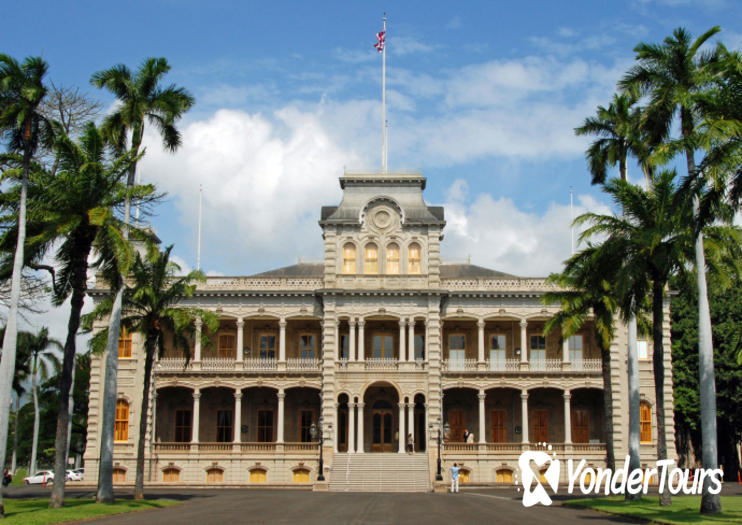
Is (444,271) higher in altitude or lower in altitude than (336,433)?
higher

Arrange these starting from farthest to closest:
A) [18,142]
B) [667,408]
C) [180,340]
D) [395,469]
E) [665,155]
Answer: [667,408] → [395,469] → [180,340] → [18,142] → [665,155]

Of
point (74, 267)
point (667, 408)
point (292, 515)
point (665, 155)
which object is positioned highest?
point (665, 155)

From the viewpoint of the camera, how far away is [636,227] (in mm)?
30797

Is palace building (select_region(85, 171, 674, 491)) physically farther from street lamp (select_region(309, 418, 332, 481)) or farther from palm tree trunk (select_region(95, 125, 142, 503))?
palm tree trunk (select_region(95, 125, 142, 503))

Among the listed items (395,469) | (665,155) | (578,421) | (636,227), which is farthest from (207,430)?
(665,155)

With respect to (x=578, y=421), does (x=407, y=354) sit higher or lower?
higher

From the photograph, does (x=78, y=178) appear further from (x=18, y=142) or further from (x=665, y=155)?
(x=665, y=155)

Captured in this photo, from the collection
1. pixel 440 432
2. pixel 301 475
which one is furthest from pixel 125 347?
pixel 440 432

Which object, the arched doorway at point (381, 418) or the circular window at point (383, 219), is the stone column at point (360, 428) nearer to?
the arched doorway at point (381, 418)

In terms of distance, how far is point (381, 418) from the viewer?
5216 cm

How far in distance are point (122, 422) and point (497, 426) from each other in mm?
22328

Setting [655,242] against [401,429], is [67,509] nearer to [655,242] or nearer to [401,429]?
[655,242]

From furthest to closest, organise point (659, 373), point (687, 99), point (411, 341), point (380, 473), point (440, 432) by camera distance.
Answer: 1. point (411, 341)
2. point (440, 432)
3. point (380, 473)
4. point (659, 373)
5. point (687, 99)

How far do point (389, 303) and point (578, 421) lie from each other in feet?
45.0
